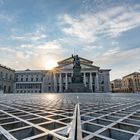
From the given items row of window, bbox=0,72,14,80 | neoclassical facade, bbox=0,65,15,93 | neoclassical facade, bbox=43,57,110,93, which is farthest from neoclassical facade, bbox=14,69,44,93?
row of window, bbox=0,72,14,80

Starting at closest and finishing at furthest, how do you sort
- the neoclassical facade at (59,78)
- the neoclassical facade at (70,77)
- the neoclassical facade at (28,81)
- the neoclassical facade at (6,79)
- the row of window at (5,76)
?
1. the row of window at (5,76)
2. the neoclassical facade at (6,79)
3. the neoclassical facade at (70,77)
4. the neoclassical facade at (59,78)
5. the neoclassical facade at (28,81)

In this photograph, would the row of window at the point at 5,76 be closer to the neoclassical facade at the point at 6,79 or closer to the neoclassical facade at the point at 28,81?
the neoclassical facade at the point at 6,79

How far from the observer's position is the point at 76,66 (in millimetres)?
30719

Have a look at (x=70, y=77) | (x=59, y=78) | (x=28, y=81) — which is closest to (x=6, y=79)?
(x=28, y=81)

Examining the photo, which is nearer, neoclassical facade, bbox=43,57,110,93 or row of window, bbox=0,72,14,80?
row of window, bbox=0,72,14,80

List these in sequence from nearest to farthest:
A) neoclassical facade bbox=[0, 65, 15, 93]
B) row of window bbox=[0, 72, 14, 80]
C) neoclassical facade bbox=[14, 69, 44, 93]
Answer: row of window bbox=[0, 72, 14, 80] < neoclassical facade bbox=[0, 65, 15, 93] < neoclassical facade bbox=[14, 69, 44, 93]

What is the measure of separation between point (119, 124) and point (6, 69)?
6240cm

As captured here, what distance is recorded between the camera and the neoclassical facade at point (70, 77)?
64.6 meters

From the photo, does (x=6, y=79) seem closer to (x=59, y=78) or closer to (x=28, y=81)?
(x=28, y=81)

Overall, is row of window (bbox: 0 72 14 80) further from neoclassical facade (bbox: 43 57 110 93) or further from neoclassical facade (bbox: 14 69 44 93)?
neoclassical facade (bbox: 43 57 110 93)

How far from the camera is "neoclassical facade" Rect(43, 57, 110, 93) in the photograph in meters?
64.6

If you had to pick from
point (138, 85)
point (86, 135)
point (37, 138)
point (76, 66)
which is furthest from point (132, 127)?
point (138, 85)

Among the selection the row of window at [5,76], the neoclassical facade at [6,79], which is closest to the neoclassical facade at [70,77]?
the neoclassical facade at [6,79]

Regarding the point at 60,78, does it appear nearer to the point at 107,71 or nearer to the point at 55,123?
the point at 107,71
